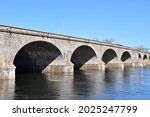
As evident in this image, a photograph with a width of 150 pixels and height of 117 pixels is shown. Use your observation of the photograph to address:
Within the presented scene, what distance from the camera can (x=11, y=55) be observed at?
35812 mm

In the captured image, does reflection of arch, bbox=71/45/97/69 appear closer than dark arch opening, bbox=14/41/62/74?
No

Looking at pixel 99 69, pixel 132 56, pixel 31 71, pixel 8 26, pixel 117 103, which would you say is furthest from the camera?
pixel 132 56

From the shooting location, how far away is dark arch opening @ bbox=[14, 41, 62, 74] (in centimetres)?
4872

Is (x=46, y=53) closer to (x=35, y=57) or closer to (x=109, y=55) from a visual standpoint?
(x=35, y=57)

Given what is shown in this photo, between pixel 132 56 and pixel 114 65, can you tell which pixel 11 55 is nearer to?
pixel 114 65

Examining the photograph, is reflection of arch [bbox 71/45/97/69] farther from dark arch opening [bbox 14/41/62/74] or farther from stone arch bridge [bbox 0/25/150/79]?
dark arch opening [bbox 14/41/62/74]

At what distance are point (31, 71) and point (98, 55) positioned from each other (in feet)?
54.8

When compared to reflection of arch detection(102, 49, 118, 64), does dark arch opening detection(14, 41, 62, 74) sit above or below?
below

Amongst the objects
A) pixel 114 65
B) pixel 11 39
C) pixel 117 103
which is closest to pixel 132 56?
pixel 114 65

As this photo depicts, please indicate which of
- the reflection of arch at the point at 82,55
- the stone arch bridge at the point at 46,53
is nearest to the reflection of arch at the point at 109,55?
the stone arch bridge at the point at 46,53

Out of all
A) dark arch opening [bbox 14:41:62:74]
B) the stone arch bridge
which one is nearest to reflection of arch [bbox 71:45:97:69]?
the stone arch bridge

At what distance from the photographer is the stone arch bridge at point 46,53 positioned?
115ft

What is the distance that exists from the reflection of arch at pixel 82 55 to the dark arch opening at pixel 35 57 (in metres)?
11.6

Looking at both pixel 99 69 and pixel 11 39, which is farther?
pixel 99 69
